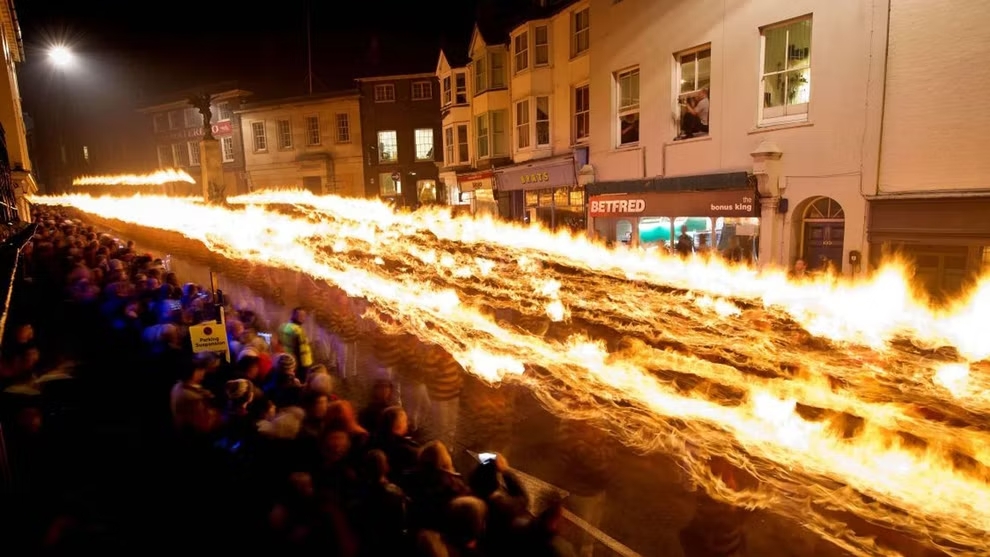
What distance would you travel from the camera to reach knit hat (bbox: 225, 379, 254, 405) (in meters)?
5.65

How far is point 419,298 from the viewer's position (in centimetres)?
1442

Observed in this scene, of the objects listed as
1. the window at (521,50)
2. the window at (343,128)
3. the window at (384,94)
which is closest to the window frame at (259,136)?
the window at (343,128)

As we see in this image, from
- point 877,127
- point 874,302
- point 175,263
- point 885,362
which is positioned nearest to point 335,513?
point 885,362

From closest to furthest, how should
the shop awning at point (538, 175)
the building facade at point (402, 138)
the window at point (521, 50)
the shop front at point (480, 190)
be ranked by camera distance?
the shop awning at point (538, 175) < the window at point (521, 50) < the shop front at point (480, 190) < the building facade at point (402, 138)

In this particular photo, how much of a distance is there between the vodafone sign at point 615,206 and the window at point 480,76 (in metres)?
10.2

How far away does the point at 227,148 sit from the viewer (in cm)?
4612

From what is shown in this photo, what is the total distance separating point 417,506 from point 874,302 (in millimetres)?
11928

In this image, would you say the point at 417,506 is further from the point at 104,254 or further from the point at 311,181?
the point at 311,181

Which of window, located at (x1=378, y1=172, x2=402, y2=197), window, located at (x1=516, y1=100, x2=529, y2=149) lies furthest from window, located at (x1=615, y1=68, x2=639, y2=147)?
window, located at (x1=378, y1=172, x2=402, y2=197)

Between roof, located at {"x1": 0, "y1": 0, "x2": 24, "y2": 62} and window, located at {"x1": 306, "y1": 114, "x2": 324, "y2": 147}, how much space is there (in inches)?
634

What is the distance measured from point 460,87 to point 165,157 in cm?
3496

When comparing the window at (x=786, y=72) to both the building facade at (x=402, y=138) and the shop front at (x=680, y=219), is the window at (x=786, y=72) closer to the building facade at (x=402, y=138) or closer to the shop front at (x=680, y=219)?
the shop front at (x=680, y=219)

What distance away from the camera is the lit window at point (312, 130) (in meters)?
41.5

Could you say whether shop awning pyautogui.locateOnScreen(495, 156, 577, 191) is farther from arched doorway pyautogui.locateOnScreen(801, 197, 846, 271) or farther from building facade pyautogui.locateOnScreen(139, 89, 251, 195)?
building facade pyautogui.locateOnScreen(139, 89, 251, 195)
